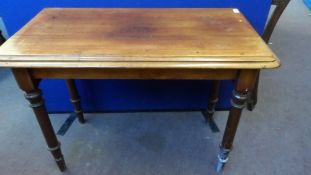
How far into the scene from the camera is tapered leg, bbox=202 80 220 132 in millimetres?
1521

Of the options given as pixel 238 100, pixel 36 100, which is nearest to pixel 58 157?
pixel 36 100

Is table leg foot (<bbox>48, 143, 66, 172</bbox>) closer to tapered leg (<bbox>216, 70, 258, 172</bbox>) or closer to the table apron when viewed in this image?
the table apron

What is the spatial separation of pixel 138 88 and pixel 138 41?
72 cm

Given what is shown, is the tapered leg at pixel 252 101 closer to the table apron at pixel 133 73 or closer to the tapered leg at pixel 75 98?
the table apron at pixel 133 73

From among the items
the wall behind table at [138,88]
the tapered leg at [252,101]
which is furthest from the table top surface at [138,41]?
the tapered leg at [252,101]

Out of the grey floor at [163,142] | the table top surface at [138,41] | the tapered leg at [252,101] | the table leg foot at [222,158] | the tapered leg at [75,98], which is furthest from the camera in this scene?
the tapered leg at [252,101]

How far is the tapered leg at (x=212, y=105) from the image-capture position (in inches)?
59.9

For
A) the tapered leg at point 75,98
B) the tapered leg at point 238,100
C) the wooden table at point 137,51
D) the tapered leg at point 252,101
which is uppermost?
the wooden table at point 137,51

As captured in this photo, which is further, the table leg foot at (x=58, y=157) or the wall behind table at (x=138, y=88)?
the wall behind table at (x=138, y=88)

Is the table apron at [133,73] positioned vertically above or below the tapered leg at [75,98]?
above

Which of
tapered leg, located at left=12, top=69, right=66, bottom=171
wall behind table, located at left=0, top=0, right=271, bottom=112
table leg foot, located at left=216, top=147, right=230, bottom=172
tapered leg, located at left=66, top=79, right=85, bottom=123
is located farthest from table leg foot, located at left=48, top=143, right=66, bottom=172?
table leg foot, located at left=216, top=147, right=230, bottom=172

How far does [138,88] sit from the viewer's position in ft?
5.46

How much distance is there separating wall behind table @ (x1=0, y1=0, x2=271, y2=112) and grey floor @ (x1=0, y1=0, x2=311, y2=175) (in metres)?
0.08

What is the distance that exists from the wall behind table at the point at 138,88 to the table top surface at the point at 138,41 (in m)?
0.15
